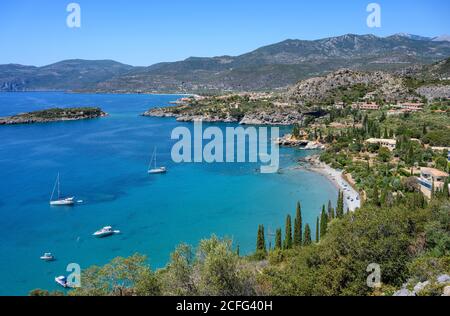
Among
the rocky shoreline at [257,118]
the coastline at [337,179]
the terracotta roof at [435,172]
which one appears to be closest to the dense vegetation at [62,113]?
the rocky shoreline at [257,118]

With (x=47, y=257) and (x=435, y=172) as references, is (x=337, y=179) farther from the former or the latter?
(x=47, y=257)

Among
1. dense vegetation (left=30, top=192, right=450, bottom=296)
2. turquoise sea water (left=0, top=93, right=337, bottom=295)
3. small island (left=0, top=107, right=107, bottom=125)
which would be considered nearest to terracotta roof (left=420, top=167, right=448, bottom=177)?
turquoise sea water (left=0, top=93, right=337, bottom=295)

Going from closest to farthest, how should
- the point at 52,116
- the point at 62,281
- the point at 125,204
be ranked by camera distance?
the point at 62,281 < the point at 125,204 < the point at 52,116

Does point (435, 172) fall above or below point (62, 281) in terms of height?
above

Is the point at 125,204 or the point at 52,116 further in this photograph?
the point at 52,116

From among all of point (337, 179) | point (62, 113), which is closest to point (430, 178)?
point (337, 179)
